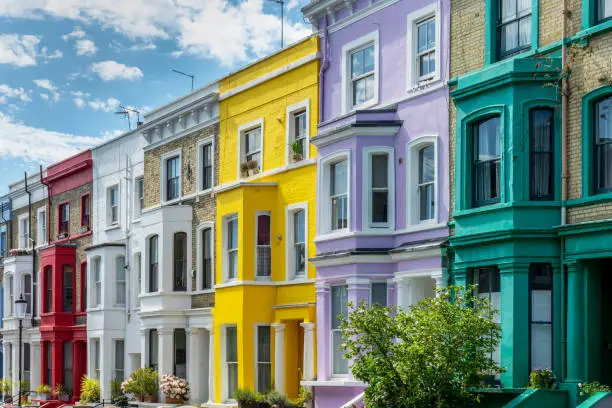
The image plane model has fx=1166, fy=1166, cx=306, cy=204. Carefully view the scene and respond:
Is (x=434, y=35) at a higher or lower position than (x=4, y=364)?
higher

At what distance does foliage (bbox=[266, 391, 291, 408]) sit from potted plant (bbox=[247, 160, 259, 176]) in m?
6.96

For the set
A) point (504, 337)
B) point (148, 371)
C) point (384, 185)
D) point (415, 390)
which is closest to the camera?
point (415, 390)

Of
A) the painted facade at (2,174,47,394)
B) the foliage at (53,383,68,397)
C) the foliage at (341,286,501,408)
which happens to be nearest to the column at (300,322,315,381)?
the foliage at (341,286,501,408)

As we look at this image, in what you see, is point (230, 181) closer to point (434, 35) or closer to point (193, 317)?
point (193, 317)

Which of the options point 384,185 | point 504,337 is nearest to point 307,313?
point 384,185

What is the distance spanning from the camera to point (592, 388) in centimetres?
2130

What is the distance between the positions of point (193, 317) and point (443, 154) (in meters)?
13.6

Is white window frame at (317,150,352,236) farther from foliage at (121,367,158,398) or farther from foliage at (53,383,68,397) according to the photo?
foliage at (53,383,68,397)

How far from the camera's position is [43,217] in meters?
51.8

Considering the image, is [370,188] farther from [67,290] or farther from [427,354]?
[67,290]

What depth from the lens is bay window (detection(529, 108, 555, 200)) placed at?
23.2 meters

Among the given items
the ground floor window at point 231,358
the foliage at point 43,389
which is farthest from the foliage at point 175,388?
the foliage at point 43,389

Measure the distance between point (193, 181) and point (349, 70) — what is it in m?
Answer: 9.42

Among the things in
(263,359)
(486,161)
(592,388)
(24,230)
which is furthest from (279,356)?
(24,230)
